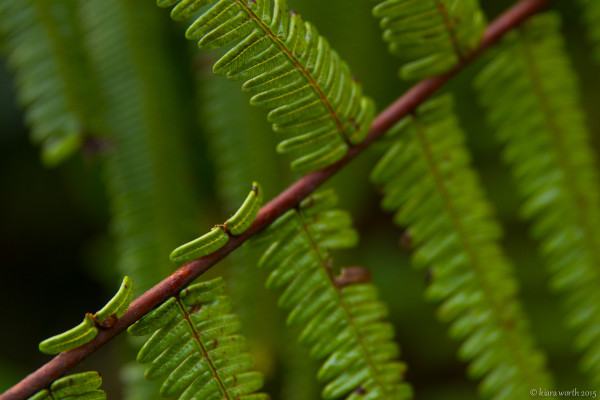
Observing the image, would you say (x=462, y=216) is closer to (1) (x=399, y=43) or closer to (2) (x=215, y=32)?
(1) (x=399, y=43)

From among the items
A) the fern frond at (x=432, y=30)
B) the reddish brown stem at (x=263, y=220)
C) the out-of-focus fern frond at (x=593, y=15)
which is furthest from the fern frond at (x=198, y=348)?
the out-of-focus fern frond at (x=593, y=15)

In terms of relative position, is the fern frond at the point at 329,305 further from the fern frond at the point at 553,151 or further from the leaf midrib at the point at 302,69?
the fern frond at the point at 553,151

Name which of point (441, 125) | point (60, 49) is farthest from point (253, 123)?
point (441, 125)

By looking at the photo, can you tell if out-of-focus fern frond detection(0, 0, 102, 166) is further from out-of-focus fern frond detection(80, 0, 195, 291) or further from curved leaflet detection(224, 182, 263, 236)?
curved leaflet detection(224, 182, 263, 236)

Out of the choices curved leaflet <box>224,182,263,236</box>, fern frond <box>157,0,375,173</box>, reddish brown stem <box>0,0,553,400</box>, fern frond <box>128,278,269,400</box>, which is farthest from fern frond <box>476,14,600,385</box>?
fern frond <box>128,278,269,400</box>

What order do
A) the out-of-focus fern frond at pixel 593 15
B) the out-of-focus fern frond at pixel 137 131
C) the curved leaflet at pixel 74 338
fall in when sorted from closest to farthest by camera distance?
the curved leaflet at pixel 74 338
the out-of-focus fern frond at pixel 593 15
the out-of-focus fern frond at pixel 137 131
